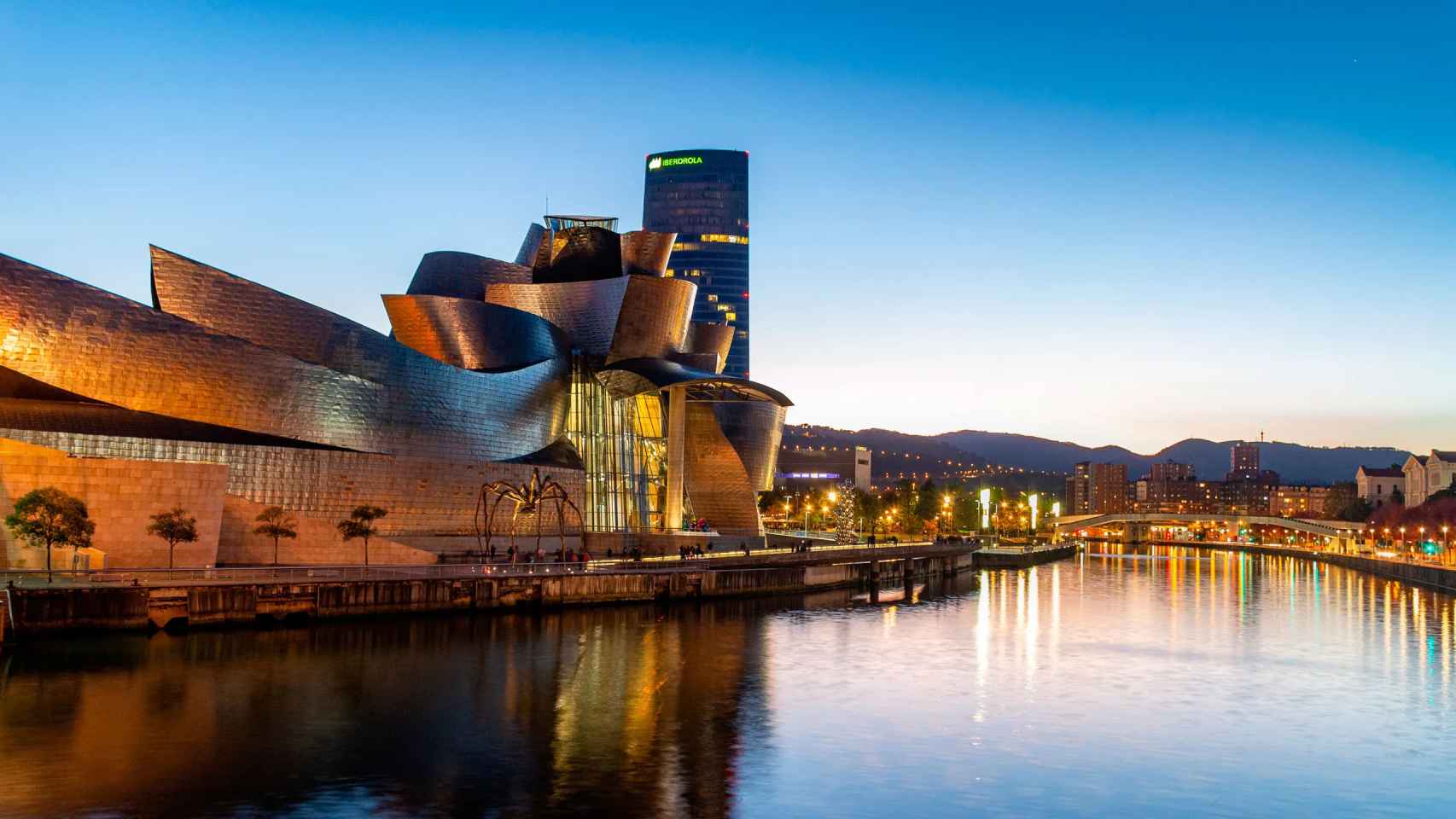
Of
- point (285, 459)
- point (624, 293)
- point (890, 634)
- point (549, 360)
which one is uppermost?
point (624, 293)

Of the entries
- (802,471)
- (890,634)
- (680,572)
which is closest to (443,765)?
(890,634)

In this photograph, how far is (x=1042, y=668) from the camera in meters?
37.5

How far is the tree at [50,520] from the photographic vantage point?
118 feet

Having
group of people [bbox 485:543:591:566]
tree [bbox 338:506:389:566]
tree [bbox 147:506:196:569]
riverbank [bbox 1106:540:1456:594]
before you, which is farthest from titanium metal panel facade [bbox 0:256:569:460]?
riverbank [bbox 1106:540:1456:594]

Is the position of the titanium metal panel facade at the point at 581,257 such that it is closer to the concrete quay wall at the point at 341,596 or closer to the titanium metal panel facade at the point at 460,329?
the titanium metal panel facade at the point at 460,329

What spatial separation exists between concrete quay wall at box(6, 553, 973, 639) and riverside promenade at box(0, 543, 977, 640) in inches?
1.2

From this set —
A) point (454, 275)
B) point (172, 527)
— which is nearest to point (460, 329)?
point (454, 275)

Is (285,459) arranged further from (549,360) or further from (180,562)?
(549,360)

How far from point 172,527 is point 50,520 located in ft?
13.2

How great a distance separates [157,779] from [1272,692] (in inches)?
1068

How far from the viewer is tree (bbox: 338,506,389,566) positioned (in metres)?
47.2

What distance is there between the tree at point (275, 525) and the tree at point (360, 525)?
1.83 metres

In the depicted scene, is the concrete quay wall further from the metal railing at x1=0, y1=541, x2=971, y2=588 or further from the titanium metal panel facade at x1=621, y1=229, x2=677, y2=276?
the titanium metal panel facade at x1=621, y1=229, x2=677, y2=276

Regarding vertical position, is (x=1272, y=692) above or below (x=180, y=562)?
below
